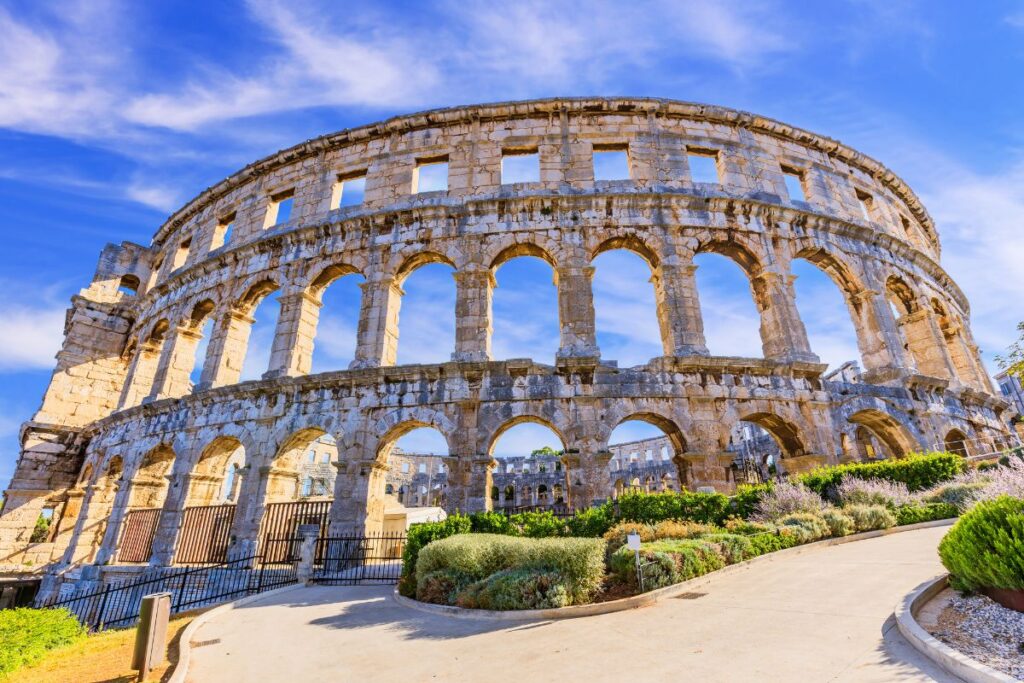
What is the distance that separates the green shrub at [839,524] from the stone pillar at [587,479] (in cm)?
450

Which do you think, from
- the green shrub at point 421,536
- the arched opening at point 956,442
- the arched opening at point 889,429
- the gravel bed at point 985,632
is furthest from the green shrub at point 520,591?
the arched opening at point 956,442

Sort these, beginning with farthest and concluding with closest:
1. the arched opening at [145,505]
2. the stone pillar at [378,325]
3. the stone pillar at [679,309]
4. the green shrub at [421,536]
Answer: the stone pillar at [378,325] → the arched opening at [145,505] → the stone pillar at [679,309] → the green shrub at [421,536]

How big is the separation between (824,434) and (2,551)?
28060 millimetres

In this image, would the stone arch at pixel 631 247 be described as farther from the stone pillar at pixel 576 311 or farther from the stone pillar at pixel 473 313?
the stone pillar at pixel 473 313

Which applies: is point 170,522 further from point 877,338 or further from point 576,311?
point 877,338

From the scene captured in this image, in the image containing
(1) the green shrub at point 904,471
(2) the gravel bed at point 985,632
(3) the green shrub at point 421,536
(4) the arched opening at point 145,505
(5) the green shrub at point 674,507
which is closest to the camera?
(2) the gravel bed at point 985,632

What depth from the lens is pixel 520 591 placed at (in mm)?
6520

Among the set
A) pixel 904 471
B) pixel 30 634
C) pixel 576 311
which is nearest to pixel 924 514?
pixel 904 471

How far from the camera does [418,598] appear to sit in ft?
25.2

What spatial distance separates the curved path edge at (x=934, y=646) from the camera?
3.04m

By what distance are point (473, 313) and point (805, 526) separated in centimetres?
952

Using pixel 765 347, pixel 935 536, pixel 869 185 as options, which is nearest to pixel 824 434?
pixel 765 347

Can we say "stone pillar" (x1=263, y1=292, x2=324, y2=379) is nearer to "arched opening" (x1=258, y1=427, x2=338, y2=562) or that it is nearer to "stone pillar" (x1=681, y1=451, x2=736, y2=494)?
"arched opening" (x1=258, y1=427, x2=338, y2=562)

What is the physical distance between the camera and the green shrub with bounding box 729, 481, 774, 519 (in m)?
10.5
